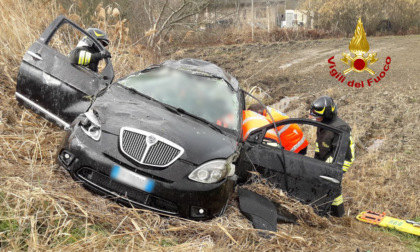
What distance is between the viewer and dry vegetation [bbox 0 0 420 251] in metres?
3.32

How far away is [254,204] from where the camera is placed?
4.35m

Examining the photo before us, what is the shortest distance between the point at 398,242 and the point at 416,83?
1044 cm

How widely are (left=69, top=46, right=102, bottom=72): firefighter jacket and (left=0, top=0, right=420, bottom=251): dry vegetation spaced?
954 mm

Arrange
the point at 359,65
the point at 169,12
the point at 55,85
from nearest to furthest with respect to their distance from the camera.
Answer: the point at 55,85 < the point at 169,12 < the point at 359,65

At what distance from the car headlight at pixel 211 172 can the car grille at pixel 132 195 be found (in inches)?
12.7

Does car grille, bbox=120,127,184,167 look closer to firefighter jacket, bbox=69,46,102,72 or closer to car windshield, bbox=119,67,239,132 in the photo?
car windshield, bbox=119,67,239,132

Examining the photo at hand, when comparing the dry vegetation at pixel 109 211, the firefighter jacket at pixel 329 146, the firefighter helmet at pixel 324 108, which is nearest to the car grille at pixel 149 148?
the dry vegetation at pixel 109 211

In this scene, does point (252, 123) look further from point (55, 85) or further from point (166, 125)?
point (55, 85)

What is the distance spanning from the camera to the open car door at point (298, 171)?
4.78 m

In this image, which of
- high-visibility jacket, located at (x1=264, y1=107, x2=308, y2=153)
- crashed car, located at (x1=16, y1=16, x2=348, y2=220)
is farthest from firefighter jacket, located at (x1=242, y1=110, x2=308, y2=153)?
crashed car, located at (x1=16, y1=16, x2=348, y2=220)

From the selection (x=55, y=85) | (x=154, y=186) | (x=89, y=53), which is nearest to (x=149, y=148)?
(x=154, y=186)

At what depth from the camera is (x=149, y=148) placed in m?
3.69

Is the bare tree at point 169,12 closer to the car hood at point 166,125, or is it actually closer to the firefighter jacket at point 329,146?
the firefighter jacket at point 329,146

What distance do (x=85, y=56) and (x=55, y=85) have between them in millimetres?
600
